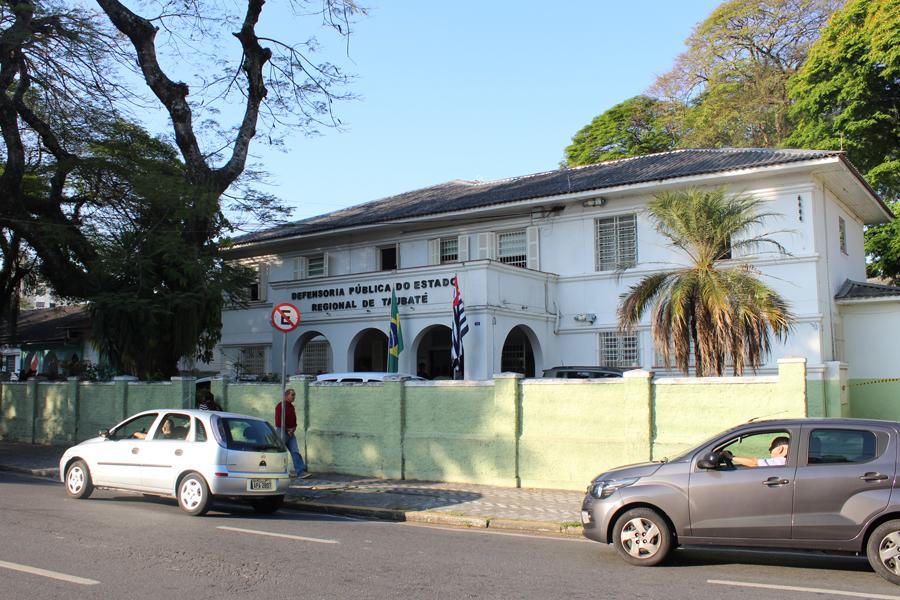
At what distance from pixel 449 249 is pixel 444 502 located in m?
13.8

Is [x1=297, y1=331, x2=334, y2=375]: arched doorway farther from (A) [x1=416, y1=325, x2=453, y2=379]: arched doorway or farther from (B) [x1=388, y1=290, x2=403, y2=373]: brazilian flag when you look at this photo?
(B) [x1=388, y1=290, x2=403, y2=373]: brazilian flag

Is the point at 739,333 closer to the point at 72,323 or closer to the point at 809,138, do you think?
the point at 809,138

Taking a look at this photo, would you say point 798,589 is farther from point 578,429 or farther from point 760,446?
point 578,429

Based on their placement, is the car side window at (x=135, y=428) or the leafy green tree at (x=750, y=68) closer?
the car side window at (x=135, y=428)

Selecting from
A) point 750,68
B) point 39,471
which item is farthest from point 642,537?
point 750,68

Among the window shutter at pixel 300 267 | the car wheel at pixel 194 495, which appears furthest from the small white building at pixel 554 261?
the car wheel at pixel 194 495

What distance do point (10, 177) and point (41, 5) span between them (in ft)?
14.4

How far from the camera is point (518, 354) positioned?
973 inches

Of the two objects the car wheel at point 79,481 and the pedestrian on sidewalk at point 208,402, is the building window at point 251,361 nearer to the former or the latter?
the pedestrian on sidewalk at point 208,402

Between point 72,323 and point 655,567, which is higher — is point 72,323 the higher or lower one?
the higher one

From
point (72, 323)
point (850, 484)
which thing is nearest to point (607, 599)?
point (850, 484)

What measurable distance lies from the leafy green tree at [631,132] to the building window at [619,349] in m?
Answer: 21.1

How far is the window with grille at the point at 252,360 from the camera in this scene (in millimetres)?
29688

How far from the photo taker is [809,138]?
99.1 ft
